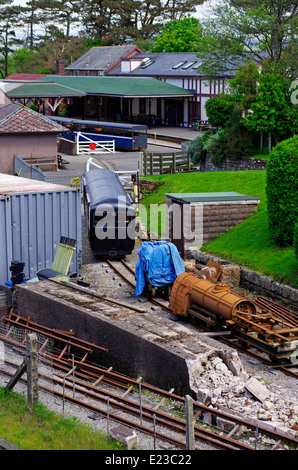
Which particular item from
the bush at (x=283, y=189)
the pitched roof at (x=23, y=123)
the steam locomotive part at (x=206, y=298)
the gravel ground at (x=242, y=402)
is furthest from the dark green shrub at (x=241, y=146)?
the gravel ground at (x=242, y=402)

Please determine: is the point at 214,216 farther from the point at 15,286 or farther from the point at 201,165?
the point at 201,165

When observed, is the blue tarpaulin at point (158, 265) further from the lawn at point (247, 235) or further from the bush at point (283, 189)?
the bush at point (283, 189)

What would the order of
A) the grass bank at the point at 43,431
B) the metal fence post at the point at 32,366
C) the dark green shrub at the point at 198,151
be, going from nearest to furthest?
1. the grass bank at the point at 43,431
2. the metal fence post at the point at 32,366
3. the dark green shrub at the point at 198,151

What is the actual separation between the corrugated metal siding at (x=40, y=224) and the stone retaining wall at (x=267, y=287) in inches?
192

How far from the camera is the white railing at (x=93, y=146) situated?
45.6 m

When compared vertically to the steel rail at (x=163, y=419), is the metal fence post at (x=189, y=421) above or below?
above

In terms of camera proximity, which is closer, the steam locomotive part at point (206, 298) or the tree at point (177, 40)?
the steam locomotive part at point (206, 298)

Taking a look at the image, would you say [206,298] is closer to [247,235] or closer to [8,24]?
[247,235]

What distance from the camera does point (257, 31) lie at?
124 ft

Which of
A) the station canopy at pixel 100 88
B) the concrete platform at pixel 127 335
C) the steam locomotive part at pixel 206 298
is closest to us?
the concrete platform at pixel 127 335

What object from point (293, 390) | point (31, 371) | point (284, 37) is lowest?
point (293, 390)

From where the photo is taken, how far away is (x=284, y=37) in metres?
38.1
